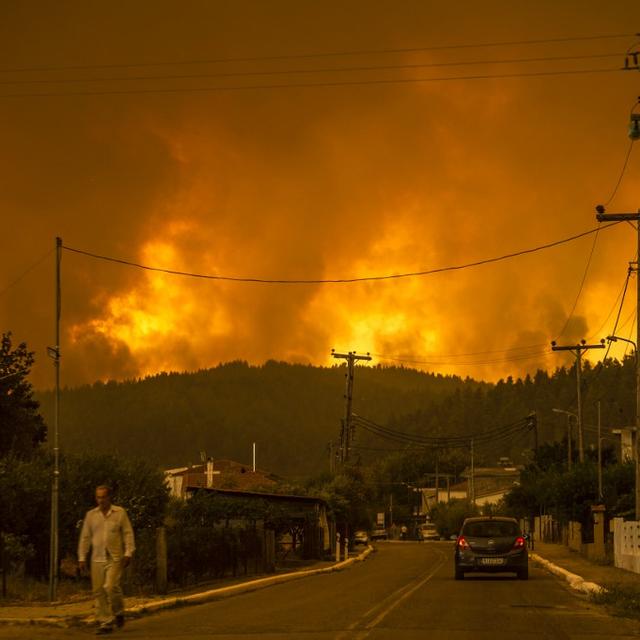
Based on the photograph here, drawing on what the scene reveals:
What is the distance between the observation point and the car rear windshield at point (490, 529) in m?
30.3

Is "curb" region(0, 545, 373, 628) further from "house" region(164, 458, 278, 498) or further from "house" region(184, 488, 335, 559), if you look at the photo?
"house" region(164, 458, 278, 498)

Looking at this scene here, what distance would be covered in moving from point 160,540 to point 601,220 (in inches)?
760

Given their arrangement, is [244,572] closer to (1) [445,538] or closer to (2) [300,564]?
(2) [300,564]

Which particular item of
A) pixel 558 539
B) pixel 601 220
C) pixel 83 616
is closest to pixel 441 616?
pixel 83 616

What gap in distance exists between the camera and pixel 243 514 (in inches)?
1604

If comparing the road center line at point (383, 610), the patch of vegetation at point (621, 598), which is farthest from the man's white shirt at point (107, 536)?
the patch of vegetation at point (621, 598)

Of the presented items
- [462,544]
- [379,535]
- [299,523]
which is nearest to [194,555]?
[462,544]

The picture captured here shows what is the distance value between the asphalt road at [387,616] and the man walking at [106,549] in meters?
0.43

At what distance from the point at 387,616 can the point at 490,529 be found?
12.9 m

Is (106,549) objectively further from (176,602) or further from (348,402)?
(348,402)

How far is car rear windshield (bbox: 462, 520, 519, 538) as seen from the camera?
3030 centimetres

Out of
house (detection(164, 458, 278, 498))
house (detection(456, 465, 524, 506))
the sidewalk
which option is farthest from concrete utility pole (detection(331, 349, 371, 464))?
house (detection(456, 465, 524, 506))

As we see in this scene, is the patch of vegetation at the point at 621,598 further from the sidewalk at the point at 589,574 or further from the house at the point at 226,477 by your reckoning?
the house at the point at 226,477

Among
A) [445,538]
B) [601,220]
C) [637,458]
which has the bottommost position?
[445,538]
